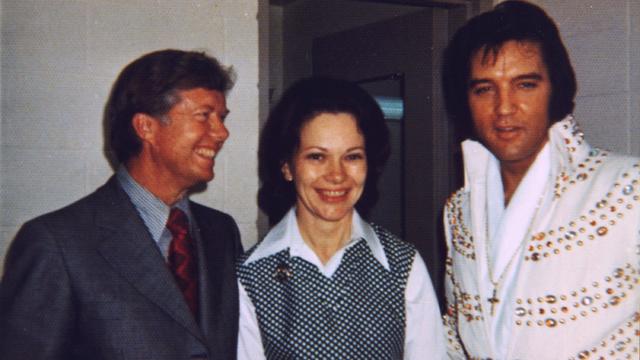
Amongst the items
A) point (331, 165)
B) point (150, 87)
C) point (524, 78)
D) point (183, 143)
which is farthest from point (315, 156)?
point (524, 78)

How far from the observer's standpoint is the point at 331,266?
5.73 ft

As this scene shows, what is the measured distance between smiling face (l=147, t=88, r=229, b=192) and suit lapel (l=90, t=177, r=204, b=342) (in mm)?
150

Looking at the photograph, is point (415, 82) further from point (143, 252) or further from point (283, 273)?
point (143, 252)

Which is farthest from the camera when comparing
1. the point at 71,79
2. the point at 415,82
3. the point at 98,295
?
the point at 415,82

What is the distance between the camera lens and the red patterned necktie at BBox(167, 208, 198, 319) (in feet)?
5.19

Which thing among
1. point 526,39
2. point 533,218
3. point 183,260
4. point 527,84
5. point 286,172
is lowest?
point 183,260

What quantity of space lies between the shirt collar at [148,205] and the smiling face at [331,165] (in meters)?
0.36

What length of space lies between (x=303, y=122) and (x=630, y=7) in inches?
46.6

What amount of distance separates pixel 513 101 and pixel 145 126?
0.90 m

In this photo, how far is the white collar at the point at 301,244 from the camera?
5.71 ft

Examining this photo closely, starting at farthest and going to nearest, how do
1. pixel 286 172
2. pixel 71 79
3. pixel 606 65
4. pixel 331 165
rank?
pixel 606 65
pixel 71 79
pixel 286 172
pixel 331 165

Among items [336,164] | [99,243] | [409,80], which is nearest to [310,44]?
[409,80]

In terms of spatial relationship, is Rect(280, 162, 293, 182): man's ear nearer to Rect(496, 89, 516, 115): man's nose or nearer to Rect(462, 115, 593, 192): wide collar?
Rect(496, 89, 516, 115): man's nose

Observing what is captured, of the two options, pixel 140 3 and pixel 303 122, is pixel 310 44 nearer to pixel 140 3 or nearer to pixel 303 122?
pixel 140 3
